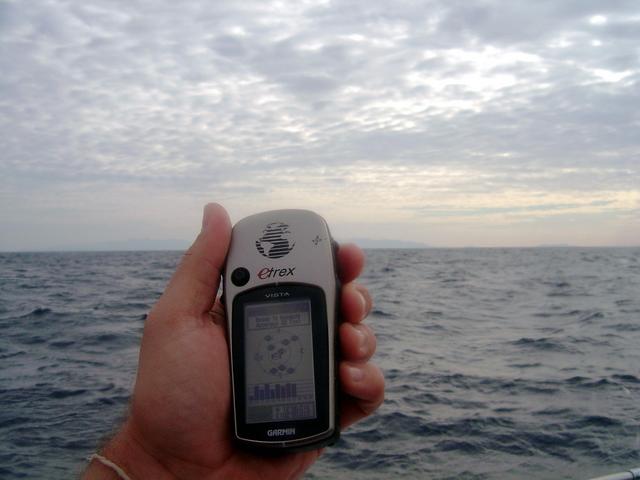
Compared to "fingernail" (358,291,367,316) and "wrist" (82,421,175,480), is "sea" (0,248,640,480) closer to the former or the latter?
"wrist" (82,421,175,480)

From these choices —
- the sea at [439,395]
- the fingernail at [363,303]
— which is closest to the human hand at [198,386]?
the fingernail at [363,303]

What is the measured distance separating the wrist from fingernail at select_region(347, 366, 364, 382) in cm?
81

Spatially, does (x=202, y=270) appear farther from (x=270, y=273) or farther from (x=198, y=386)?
(x=198, y=386)

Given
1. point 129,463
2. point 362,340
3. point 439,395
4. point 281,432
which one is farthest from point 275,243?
point 439,395

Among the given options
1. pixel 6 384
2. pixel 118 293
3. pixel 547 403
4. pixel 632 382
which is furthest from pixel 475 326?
pixel 118 293

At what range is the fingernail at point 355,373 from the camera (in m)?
2.45

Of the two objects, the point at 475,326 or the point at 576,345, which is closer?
the point at 576,345

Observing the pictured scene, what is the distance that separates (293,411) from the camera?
2465 mm

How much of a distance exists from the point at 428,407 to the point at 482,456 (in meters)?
1.49

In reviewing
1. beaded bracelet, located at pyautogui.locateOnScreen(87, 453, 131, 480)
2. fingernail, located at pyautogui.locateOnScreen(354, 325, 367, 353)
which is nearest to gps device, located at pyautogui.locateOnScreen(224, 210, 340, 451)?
fingernail, located at pyautogui.locateOnScreen(354, 325, 367, 353)

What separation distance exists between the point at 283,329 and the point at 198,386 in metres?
0.42

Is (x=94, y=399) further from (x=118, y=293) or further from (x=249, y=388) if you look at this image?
(x=118, y=293)

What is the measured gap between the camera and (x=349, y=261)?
2.66 meters

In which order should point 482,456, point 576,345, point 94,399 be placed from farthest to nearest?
point 576,345 → point 94,399 → point 482,456
